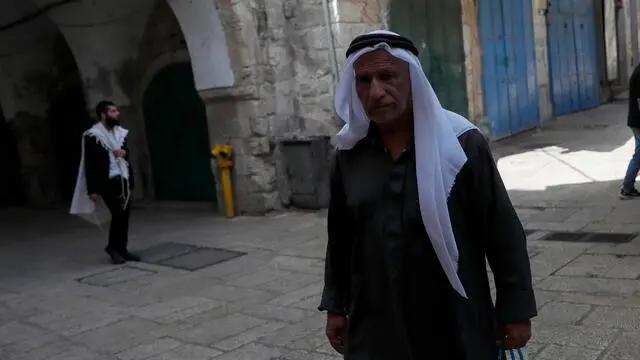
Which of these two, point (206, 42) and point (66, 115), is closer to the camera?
point (206, 42)

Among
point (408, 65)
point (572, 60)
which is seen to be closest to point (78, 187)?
point (408, 65)

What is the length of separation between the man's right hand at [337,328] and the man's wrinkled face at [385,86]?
2.10 feet

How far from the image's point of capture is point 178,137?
10.3 m

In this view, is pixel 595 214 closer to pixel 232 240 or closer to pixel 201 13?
pixel 232 240

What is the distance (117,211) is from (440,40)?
214 inches

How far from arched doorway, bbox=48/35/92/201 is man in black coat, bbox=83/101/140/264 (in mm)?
6099

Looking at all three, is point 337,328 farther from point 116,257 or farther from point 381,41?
point 116,257

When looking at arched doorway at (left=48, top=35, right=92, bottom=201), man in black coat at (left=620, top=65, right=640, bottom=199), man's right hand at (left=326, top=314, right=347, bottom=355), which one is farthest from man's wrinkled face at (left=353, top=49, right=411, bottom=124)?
arched doorway at (left=48, top=35, right=92, bottom=201)

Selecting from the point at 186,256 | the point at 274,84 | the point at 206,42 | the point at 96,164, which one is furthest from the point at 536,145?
the point at 96,164

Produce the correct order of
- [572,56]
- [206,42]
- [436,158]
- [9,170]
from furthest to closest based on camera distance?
[572,56] → [9,170] → [206,42] → [436,158]

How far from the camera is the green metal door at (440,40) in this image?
893cm

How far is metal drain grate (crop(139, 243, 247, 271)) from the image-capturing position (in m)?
6.09

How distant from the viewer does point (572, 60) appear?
13516 mm

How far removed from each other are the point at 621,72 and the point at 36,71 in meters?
13.0
